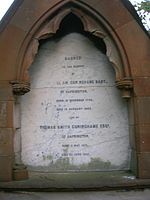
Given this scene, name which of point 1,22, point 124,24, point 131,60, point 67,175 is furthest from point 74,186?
point 1,22

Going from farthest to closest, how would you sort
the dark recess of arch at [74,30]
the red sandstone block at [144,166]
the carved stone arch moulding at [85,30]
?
the dark recess of arch at [74,30] → the carved stone arch moulding at [85,30] → the red sandstone block at [144,166]

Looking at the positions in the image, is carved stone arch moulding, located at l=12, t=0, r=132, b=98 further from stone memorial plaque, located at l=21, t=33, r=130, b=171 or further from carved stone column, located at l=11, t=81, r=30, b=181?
stone memorial plaque, located at l=21, t=33, r=130, b=171

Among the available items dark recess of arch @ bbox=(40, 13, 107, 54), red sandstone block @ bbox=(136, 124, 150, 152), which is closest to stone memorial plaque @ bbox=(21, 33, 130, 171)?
dark recess of arch @ bbox=(40, 13, 107, 54)

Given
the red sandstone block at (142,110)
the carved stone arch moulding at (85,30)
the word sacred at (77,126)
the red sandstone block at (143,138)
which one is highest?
the carved stone arch moulding at (85,30)

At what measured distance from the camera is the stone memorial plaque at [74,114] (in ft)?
22.3

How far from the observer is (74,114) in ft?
22.7

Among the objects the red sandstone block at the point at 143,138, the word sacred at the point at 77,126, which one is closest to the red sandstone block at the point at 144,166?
the red sandstone block at the point at 143,138

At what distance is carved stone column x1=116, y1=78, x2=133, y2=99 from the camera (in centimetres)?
621

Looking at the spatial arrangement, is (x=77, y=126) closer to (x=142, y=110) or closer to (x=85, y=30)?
(x=142, y=110)

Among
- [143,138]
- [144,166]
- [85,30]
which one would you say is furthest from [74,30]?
[144,166]

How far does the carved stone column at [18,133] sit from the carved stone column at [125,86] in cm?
166

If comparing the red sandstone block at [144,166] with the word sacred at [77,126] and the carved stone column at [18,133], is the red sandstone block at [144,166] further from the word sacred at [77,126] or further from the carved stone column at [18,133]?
the carved stone column at [18,133]

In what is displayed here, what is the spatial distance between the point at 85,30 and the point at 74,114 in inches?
63.9

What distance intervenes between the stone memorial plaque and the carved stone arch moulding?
0.60 m
